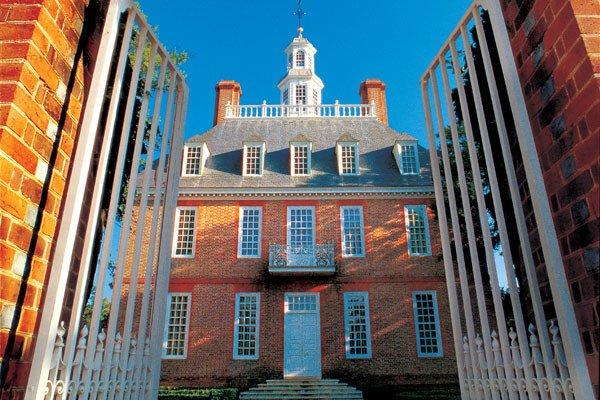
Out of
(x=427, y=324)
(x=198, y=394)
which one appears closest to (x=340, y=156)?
(x=427, y=324)

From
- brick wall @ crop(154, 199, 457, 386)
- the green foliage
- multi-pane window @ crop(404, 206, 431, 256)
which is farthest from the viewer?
multi-pane window @ crop(404, 206, 431, 256)

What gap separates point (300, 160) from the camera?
66.1 feet

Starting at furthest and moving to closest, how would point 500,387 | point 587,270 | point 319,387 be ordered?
1. point 319,387
2. point 500,387
3. point 587,270

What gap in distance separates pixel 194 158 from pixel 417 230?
415 inches

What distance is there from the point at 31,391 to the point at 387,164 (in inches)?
756

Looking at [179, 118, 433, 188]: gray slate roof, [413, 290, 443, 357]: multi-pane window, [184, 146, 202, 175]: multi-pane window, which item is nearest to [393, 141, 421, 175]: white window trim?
[179, 118, 433, 188]: gray slate roof

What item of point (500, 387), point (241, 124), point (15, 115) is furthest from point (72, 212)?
point (241, 124)

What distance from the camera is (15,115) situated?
6.14 ft

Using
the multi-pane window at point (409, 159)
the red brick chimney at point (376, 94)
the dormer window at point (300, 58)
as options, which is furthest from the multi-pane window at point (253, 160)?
the dormer window at point (300, 58)

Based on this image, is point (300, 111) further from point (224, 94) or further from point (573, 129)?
point (573, 129)

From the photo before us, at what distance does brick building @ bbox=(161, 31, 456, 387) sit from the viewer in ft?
52.7

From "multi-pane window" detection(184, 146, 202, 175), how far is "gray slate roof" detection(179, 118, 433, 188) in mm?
376

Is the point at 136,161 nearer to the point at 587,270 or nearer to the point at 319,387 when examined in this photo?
the point at 587,270

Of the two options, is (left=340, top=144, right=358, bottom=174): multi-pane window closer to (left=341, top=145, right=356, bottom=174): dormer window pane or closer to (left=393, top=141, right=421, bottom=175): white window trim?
(left=341, top=145, right=356, bottom=174): dormer window pane
